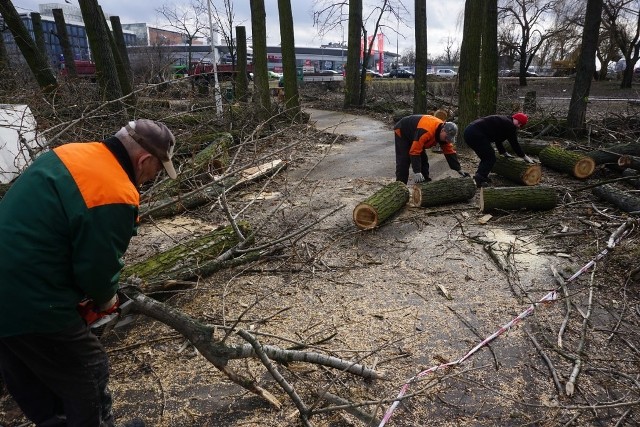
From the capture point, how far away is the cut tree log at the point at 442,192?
5777 millimetres

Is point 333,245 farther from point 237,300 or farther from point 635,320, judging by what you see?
point 635,320

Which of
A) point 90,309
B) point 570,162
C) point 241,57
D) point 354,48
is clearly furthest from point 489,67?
point 90,309

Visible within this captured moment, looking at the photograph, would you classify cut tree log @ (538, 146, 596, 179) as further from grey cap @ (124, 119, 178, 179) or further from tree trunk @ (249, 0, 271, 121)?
tree trunk @ (249, 0, 271, 121)

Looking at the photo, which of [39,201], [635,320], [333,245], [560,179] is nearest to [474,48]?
[560,179]

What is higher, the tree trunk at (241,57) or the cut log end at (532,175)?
the tree trunk at (241,57)

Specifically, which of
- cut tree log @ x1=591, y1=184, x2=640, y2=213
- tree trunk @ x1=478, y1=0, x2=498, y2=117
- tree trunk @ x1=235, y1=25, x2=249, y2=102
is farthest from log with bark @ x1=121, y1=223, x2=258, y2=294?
tree trunk @ x1=235, y1=25, x2=249, y2=102

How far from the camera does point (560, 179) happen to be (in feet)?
24.0

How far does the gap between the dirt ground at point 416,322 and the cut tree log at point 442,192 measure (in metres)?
0.14

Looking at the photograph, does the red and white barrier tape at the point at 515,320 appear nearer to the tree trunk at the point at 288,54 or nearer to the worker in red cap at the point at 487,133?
the worker in red cap at the point at 487,133

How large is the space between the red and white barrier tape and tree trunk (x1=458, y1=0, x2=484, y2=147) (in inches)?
212

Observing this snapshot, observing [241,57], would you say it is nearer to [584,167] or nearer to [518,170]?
[518,170]

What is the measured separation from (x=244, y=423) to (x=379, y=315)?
1.47 m

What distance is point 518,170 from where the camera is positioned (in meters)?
6.68

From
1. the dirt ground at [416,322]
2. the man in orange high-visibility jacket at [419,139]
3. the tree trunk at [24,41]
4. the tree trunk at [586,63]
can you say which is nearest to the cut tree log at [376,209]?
the dirt ground at [416,322]
